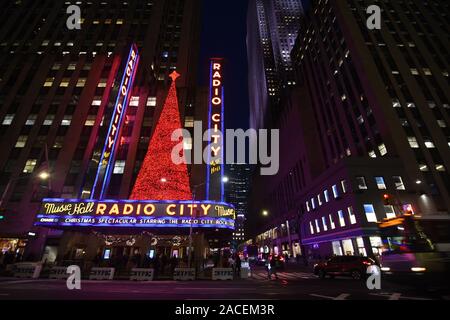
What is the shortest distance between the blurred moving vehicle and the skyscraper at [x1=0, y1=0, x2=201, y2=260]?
27143 millimetres

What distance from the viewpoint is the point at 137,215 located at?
76.8 feet

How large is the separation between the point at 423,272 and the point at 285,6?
179 m

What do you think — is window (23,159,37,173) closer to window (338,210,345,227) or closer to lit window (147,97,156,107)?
lit window (147,97,156,107)

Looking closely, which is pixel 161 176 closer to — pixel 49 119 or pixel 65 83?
pixel 49 119

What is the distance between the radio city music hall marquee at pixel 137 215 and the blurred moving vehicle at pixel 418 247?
14934 millimetres

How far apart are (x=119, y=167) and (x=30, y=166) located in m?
14.0

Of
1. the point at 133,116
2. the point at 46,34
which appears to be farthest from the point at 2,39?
the point at 133,116

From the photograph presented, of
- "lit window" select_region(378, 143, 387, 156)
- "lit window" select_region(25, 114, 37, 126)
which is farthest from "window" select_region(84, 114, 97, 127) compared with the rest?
"lit window" select_region(378, 143, 387, 156)

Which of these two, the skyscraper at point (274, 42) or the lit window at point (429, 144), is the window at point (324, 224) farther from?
the skyscraper at point (274, 42)

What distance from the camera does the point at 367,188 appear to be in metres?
33.0

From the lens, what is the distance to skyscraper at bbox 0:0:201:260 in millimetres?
33969

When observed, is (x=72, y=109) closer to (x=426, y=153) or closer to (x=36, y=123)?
(x=36, y=123)

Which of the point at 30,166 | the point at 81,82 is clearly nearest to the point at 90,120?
the point at 81,82

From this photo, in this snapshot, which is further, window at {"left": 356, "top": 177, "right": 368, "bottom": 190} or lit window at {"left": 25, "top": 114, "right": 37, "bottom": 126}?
lit window at {"left": 25, "top": 114, "right": 37, "bottom": 126}
